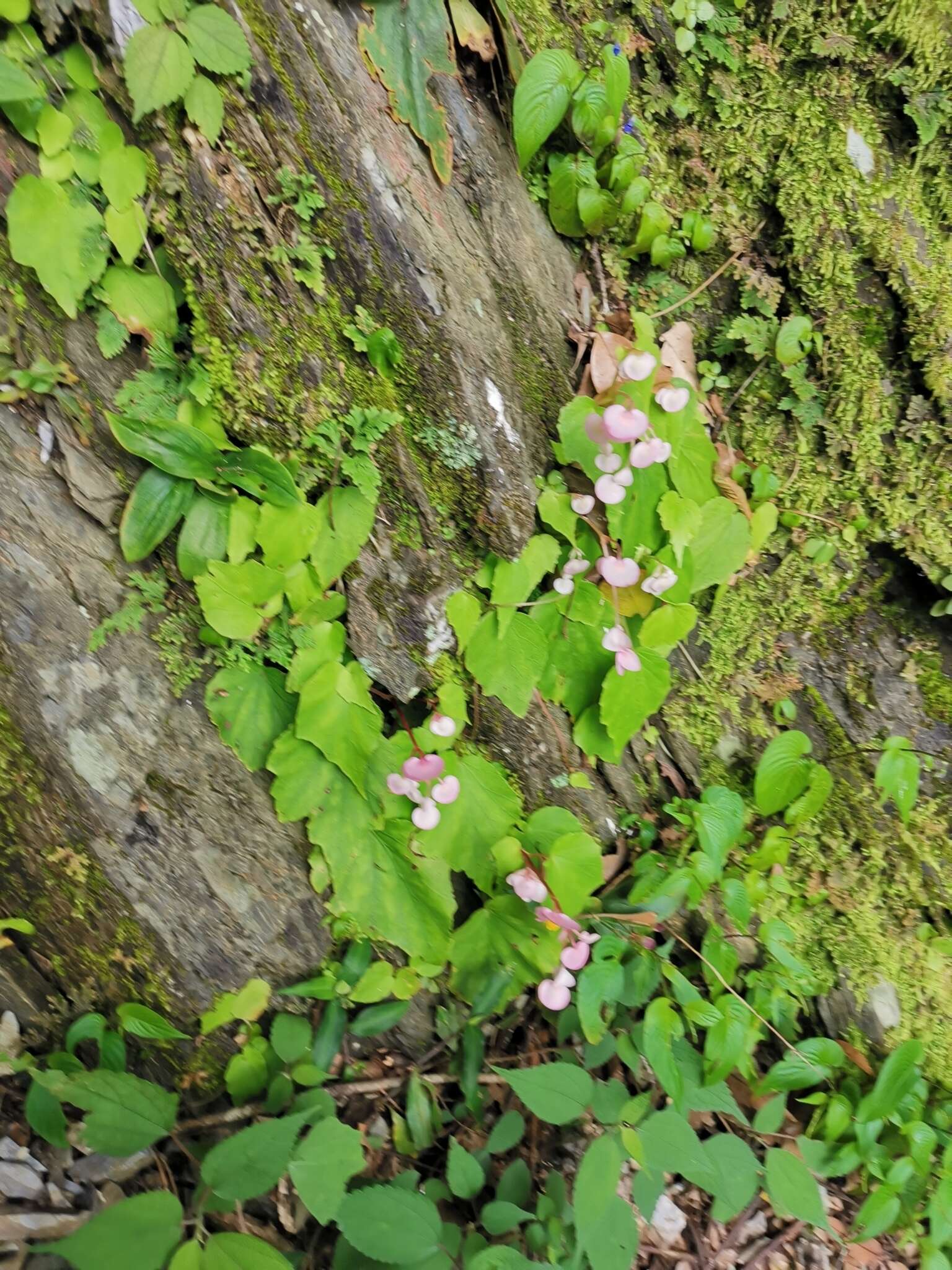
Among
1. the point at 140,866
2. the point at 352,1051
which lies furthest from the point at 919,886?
the point at 140,866

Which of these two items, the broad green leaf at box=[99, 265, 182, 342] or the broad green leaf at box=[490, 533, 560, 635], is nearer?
the broad green leaf at box=[99, 265, 182, 342]

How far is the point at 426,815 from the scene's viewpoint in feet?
4.72

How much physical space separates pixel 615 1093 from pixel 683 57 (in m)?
2.57

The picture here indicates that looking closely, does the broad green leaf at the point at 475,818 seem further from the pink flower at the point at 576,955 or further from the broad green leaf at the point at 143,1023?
the broad green leaf at the point at 143,1023

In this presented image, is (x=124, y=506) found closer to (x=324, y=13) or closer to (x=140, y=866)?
(x=140, y=866)

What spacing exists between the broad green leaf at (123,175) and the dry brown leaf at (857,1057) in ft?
8.51

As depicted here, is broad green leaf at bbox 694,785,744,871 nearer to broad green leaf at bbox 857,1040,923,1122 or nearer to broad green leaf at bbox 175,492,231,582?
broad green leaf at bbox 857,1040,923,1122

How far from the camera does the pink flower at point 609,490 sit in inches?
56.5

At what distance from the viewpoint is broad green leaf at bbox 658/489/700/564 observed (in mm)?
1511

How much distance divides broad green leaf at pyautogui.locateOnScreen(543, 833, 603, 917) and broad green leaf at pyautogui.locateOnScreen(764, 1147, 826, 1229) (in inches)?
29.0

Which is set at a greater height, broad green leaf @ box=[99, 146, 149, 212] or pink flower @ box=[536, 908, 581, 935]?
broad green leaf @ box=[99, 146, 149, 212]

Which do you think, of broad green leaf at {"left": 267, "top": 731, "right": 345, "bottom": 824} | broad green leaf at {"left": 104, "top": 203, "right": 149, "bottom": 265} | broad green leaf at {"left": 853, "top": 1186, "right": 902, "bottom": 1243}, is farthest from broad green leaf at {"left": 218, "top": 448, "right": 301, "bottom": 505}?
broad green leaf at {"left": 853, "top": 1186, "right": 902, "bottom": 1243}

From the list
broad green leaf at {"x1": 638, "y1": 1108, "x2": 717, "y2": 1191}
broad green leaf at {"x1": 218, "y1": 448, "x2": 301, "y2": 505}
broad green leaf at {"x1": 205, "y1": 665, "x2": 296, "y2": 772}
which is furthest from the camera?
broad green leaf at {"x1": 638, "y1": 1108, "x2": 717, "y2": 1191}

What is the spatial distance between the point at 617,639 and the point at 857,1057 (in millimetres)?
1433
